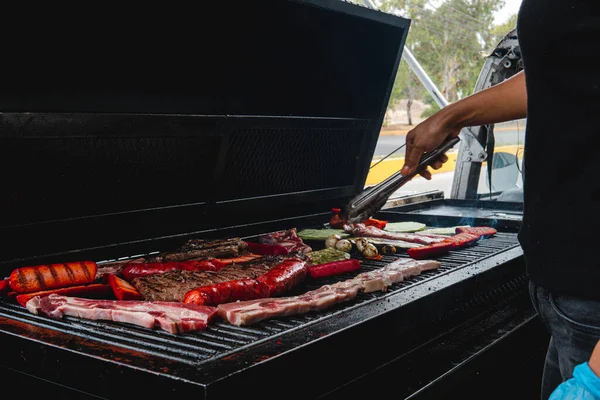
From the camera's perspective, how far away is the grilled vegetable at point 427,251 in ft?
10.9

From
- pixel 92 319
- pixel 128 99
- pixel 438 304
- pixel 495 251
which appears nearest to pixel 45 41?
pixel 128 99

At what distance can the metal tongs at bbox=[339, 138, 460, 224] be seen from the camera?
327cm

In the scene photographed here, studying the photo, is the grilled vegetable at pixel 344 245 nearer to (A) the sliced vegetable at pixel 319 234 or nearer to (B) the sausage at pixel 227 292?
(A) the sliced vegetable at pixel 319 234

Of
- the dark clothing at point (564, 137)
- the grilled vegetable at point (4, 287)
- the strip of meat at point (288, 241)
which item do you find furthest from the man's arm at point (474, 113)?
the grilled vegetable at point (4, 287)

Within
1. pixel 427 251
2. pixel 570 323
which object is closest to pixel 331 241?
pixel 427 251

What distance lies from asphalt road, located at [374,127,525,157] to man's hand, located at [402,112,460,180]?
5.33 metres

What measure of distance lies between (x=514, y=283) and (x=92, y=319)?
7.45 feet

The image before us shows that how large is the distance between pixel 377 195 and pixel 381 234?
0.33m

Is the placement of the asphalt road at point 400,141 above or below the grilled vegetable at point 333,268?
above

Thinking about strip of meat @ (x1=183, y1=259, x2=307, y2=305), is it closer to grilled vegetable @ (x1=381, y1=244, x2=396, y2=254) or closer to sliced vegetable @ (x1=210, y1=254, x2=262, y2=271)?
sliced vegetable @ (x1=210, y1=254, x2=262, y2=271)

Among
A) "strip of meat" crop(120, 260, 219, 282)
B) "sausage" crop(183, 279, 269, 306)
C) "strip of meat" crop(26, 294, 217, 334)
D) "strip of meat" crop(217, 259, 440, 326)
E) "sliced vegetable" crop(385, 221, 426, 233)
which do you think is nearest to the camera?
"strip of meat" crop(26, 294, 217, 334)

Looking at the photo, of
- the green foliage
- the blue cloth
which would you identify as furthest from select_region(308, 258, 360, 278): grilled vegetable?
the green foliage

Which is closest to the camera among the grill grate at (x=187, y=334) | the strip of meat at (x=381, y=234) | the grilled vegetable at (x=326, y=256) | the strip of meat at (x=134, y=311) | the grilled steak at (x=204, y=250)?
the grill grate at (x=187, y=334)

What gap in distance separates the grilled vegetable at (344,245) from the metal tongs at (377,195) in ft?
0.83
